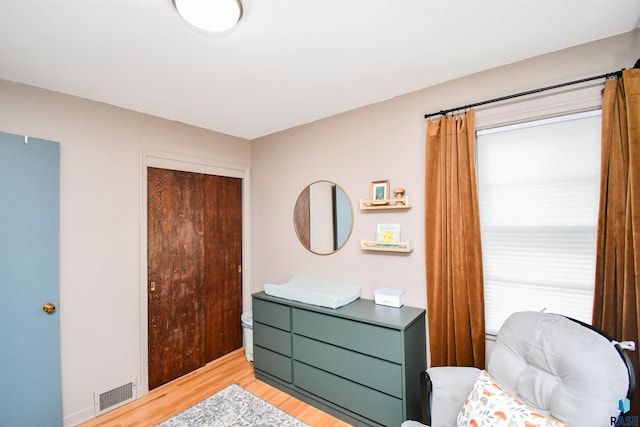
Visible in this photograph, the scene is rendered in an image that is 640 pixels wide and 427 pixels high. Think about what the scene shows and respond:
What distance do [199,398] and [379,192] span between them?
7.86 ft

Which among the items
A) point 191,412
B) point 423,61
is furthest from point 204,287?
point 423,61

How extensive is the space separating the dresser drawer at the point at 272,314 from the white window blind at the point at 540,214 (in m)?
1.60

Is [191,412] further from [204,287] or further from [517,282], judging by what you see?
[517,282]

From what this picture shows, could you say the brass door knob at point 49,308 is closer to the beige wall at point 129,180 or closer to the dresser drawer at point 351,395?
the beige wall at point 129,180

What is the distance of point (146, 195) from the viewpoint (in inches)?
108

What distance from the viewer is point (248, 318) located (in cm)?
331

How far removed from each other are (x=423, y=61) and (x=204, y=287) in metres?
2.91

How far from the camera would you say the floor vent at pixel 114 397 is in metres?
2.39

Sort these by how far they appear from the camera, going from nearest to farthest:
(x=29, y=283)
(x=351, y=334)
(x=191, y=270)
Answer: (x=29, y=283) → (x=351, y=334) → (x=191, y=270)

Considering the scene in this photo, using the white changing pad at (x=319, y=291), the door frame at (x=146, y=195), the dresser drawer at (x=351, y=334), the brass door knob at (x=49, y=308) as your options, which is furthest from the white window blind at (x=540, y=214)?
the brass door knob at (x=49, y=308)

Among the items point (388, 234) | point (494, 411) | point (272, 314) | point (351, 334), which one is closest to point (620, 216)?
point (494, 411)

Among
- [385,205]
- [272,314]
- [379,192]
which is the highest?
[379,192]

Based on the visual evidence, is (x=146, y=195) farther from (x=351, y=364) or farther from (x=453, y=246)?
(x=453, y=246)

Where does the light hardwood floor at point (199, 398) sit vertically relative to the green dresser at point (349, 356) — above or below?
below
